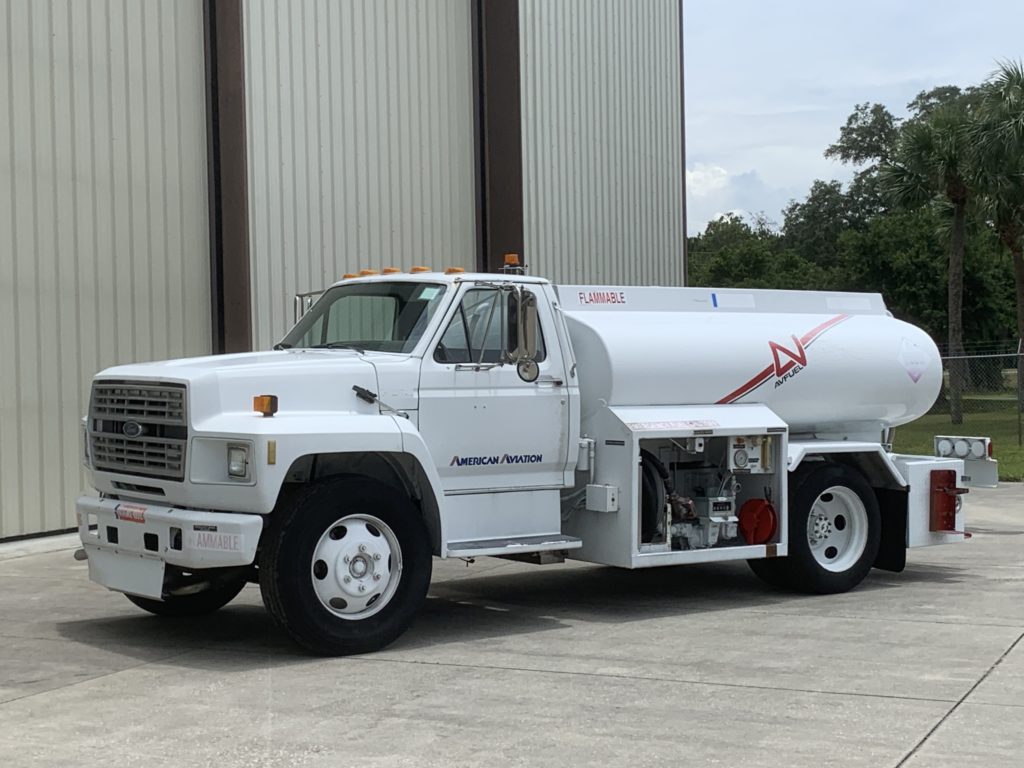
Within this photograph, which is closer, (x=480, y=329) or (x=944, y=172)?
(x=480, y=329)

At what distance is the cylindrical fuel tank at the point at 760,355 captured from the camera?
10141mm

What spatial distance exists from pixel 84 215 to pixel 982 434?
1978 cm

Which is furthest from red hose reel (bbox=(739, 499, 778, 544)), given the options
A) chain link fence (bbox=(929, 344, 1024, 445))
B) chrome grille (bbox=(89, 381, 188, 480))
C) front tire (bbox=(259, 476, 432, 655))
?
chain link fence (bbox=(929, 344, 1024, 445))

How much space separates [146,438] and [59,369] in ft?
20.4

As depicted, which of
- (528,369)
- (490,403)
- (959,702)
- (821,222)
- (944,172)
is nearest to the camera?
(959,702)

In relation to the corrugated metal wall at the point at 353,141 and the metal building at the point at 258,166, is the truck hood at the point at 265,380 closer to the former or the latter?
the metal building at the point at 258,166

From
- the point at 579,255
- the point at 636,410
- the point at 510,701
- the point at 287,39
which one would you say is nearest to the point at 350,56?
the point at 287,39

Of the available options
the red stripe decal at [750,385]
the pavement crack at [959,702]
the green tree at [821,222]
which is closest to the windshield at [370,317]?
the red stripe decal at [750,385]

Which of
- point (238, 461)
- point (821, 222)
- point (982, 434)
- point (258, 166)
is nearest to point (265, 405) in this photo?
point (238, 461)

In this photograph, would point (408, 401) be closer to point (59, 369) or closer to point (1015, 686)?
point (1015, 686)

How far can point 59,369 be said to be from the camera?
14.5 meters

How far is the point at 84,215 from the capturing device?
14828mm

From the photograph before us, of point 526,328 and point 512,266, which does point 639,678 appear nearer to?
point 526,328

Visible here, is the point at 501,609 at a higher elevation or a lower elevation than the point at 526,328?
lower
